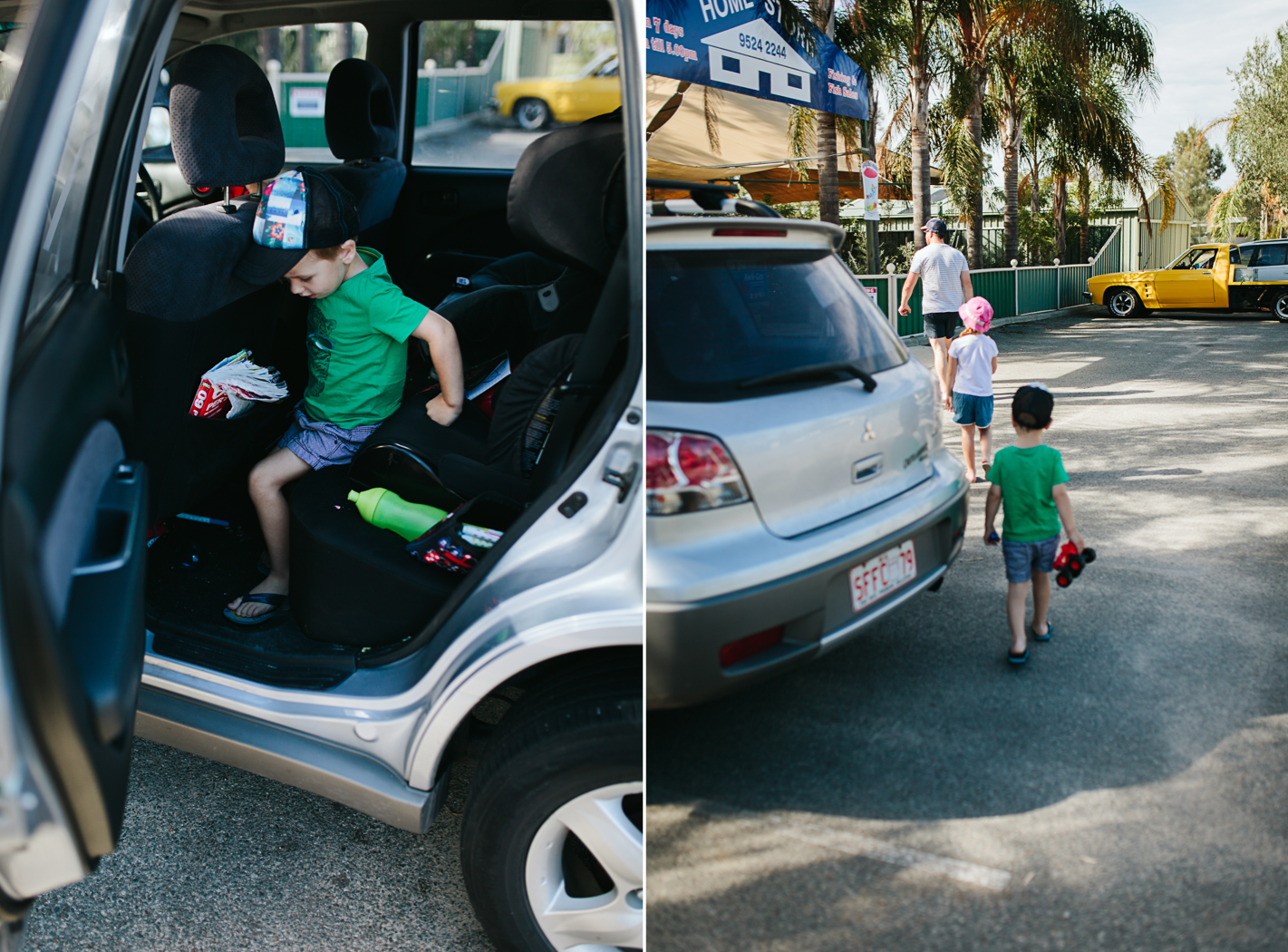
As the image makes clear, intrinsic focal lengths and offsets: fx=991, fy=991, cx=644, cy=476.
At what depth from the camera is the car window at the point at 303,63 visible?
9.98 feet

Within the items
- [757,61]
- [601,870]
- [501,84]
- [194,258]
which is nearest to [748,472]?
[757,61]

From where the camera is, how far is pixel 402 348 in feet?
7.45

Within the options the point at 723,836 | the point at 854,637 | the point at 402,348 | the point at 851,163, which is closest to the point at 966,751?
the point at 854,637

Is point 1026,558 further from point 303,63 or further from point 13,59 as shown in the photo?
point 303,63

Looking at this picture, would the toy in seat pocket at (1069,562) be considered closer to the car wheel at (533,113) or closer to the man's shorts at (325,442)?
the man's shorts at (325,442)

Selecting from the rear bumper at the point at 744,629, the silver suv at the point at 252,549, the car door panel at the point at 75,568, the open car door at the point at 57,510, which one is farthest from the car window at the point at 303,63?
the rear bumper at the point at 744,629

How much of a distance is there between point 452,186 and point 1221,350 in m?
2.69

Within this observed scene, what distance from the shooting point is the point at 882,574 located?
102 centimetres

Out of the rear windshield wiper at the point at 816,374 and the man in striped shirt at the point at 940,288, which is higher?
the man in striped shirt at the point at 940,288

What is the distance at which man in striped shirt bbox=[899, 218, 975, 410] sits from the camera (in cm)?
131

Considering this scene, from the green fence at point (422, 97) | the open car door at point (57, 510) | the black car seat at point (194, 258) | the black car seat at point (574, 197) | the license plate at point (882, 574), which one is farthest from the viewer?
the green fence at point (422, 97)

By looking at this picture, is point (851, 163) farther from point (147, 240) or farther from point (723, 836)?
point (147, 240)

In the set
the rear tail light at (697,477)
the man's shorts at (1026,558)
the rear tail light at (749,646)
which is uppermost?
the rear tail light at (697,477)

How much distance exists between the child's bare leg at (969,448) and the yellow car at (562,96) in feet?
3.81
